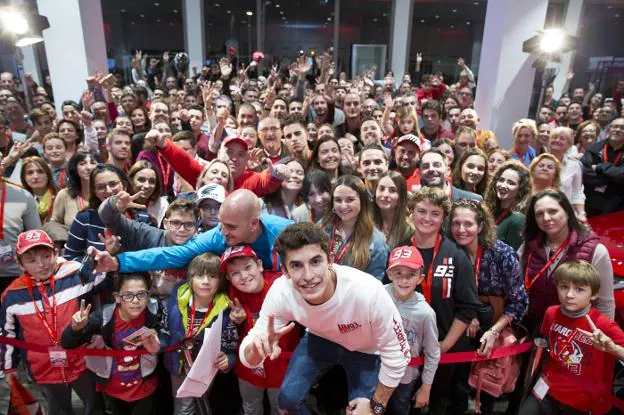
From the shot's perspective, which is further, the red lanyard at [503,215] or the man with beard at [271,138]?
the man with beard at [271,138]

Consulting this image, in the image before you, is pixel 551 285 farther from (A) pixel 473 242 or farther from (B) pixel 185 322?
(B) pixel 185 322

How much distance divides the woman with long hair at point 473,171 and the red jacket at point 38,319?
125 inches

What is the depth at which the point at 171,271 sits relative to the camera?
2740 millimetres

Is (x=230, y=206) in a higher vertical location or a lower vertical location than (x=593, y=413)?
higher

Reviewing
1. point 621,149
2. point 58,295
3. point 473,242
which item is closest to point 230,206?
point 58,295

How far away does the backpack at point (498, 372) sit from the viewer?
8.51ft

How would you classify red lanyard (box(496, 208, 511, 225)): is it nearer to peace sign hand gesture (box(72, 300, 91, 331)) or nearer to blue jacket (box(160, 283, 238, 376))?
blue jacket (box(160, 283, 238, 376))

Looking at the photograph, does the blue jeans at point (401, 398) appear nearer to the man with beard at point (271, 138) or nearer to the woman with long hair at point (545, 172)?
the woman with long hair at point (545, 172)

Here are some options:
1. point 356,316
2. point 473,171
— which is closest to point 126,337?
point 356,316

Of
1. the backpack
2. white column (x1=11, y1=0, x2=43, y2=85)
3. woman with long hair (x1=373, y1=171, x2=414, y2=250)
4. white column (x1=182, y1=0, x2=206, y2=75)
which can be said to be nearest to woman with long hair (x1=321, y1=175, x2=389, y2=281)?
woman with long hair (x1=373, y1=171, x2=414, y2=250)

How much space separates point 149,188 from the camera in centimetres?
341

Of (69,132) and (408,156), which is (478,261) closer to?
(408,156)

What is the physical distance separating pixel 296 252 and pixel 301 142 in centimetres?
238

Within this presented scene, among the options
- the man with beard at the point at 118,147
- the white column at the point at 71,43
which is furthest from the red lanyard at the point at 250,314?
the white column at the point at 71,43
